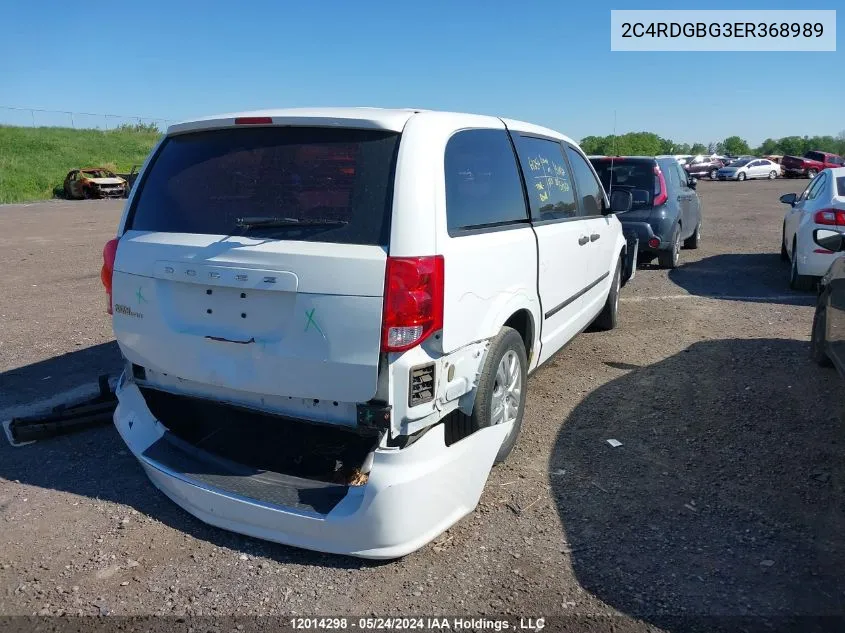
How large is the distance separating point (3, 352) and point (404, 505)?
497 centimetres

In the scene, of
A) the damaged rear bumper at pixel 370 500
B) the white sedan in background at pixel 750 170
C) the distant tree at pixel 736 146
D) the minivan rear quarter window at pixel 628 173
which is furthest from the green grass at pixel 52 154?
the distant tree at pixel 736 146

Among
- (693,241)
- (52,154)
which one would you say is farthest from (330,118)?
(52,154)

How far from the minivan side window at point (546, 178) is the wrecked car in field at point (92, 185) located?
1228 inches

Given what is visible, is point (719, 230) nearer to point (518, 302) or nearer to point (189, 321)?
point (518, 302)

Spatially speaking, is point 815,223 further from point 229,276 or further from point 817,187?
point 229,276

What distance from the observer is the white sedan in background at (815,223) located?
7629mm

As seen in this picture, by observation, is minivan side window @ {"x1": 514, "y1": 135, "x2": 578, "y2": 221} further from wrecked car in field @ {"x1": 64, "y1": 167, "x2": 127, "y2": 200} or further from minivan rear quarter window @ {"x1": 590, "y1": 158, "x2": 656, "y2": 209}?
wrecked car in field @ {"x1": 64, "y1": 167, "x2": 127, "y2": 200}

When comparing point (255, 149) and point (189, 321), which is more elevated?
point (255, 149)

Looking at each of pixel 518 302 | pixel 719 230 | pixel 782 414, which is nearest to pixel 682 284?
pixel 782 414

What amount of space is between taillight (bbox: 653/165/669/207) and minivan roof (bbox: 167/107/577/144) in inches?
271

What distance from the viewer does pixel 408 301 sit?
2.91m

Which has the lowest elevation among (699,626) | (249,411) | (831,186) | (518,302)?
(699,626)

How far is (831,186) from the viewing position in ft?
26.2

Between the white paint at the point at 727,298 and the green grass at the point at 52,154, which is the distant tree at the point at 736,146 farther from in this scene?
the white paint at the point at 727,298
